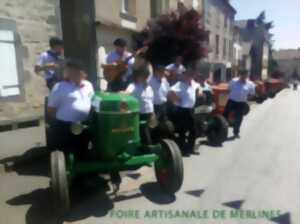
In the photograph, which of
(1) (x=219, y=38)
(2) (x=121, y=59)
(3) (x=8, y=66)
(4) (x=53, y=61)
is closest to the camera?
(4) (x=53, y=61)

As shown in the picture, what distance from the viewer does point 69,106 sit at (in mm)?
4227

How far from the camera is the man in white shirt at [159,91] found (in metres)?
6.16

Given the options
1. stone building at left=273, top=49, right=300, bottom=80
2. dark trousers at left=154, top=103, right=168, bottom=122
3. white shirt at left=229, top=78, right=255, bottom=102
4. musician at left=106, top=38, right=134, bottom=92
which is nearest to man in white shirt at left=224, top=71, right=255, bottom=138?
white shirt at left=229, top=78, right=255, bottom=102

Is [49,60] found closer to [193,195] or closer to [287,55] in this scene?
[193,195]

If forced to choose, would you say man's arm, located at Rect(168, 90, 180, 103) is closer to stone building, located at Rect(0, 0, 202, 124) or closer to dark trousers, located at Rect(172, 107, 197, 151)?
dark trousers, located at Rect(172, 107, 197, 151)

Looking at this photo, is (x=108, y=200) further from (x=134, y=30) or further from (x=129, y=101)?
(x=134, y=30)

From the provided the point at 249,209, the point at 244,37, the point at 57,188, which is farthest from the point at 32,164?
the point at 244,37

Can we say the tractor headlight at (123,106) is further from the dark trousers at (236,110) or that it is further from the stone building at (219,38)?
the stone building at (219,38)

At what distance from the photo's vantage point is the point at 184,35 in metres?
12.7

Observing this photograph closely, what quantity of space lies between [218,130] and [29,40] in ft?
17.8

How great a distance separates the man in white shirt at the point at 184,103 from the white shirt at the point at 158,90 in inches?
4.8

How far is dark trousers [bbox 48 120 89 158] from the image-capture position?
14.0 feet

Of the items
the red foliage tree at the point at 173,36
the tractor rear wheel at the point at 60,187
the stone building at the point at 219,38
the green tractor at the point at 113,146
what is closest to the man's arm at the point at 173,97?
the green tractor at the point at 113,146

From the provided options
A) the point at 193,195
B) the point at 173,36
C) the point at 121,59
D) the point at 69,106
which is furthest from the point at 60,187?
the point at 173,36
